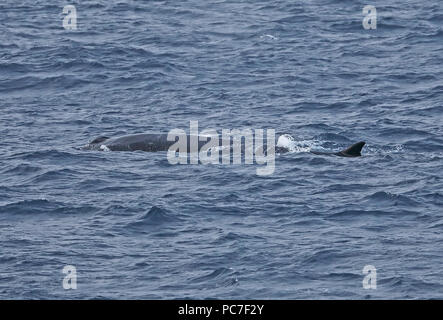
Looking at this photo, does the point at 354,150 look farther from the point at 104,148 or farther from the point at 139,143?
the point at 104,148

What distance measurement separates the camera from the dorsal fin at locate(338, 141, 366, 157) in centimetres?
3153

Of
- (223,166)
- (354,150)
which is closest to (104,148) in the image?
(223,166)

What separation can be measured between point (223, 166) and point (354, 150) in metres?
3.72

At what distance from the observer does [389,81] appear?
42.4m

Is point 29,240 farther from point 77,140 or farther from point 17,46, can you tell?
point 17,46

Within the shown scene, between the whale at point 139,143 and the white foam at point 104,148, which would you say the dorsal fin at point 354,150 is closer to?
the whale at point 139,143

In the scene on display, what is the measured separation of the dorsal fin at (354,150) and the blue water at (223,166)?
29cm

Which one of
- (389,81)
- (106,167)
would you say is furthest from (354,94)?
(106,167)

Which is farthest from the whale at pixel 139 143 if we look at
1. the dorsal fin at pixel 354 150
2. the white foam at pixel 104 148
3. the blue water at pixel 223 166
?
the dorsal fin at pixel 354 150

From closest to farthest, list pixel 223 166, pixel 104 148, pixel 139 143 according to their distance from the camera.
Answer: pixel 223 166, pixel 104 148, pixel 139 143

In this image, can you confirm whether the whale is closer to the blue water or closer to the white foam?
the white foam

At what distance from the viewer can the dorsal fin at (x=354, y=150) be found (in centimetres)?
3153

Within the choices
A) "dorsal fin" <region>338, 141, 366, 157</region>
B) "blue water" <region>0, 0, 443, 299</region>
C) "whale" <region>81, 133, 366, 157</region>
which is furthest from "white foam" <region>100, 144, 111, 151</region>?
"dorsal fin" <region>338, 141, 366, 157</region>

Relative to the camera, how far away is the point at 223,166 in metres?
31.9
